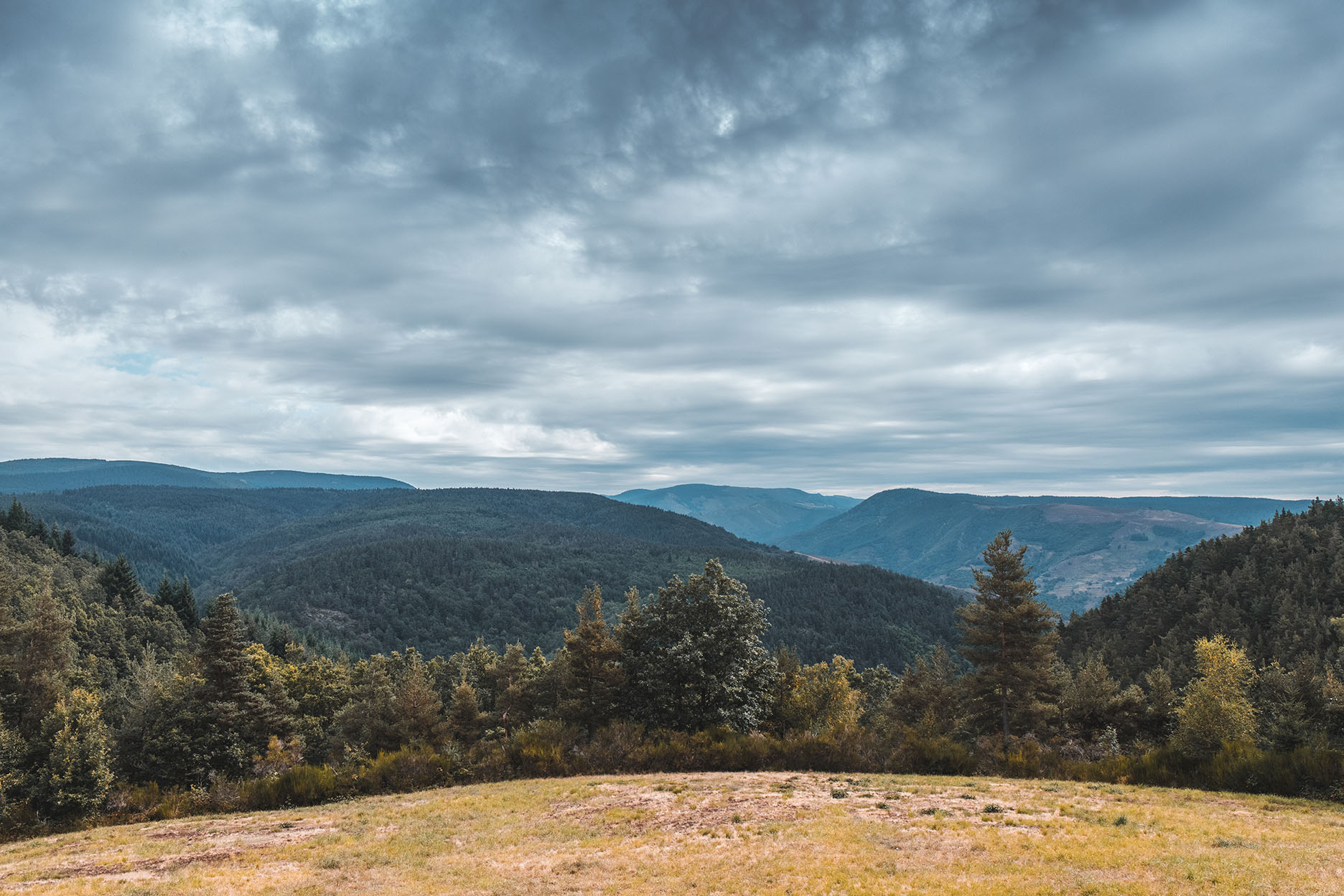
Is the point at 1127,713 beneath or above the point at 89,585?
above

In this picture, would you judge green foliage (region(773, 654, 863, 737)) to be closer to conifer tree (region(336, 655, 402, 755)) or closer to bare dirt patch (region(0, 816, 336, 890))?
bare dirt patch (region(0, 816, 336, 890))

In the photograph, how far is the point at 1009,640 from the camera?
40938 millimetres

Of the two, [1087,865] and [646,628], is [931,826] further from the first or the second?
[646,628]

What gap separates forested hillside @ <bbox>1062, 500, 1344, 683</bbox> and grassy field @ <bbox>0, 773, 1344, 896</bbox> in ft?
245

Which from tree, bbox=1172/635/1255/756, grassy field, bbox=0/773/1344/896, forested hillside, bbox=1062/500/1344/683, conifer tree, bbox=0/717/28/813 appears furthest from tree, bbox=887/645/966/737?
conifer tree, bbox=0/717/28/813

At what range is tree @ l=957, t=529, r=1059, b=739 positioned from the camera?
4022cm

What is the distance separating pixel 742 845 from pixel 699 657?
20798 millimetres

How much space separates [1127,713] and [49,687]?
75.0 m

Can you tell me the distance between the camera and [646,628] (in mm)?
44438

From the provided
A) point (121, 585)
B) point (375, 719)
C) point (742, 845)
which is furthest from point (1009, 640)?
point (121, 585)

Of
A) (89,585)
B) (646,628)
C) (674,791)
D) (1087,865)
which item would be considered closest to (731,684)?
(646,628)

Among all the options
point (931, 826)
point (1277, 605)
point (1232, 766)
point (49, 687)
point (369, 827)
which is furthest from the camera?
point (1277, 605)

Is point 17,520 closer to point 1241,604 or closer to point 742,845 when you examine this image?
point 742,845

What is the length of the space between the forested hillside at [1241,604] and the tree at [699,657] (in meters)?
66.4
